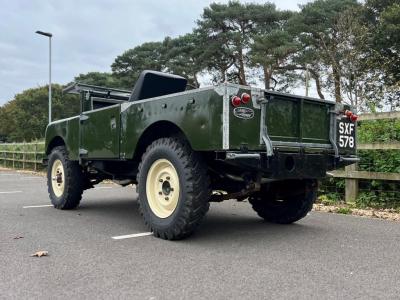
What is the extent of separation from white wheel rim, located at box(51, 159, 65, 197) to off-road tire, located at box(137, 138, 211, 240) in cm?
288

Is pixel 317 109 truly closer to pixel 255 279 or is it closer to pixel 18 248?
pixel 255 279

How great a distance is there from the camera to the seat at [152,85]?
5.67 m

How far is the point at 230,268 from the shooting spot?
360 centimetres

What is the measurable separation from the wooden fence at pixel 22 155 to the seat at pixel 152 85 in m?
14.4

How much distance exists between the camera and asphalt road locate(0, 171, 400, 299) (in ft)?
10.1

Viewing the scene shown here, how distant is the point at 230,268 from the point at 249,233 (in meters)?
1.56

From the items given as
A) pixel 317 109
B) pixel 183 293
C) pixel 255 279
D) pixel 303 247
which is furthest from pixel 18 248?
pixel 317 109

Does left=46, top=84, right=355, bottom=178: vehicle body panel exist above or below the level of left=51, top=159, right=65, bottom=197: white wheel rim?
above

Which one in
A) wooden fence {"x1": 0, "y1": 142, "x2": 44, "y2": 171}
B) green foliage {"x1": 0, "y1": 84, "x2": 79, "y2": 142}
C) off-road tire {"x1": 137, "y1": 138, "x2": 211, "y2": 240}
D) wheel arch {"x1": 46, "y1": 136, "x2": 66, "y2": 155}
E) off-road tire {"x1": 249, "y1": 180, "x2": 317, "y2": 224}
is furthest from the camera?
green foliage {"x1": 0, "y1": 84, "x2": 79, "y2": 142}

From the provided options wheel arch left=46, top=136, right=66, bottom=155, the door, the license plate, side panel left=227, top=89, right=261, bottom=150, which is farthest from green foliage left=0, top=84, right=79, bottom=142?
side panel left=227, top=89, right=261, bottom=150

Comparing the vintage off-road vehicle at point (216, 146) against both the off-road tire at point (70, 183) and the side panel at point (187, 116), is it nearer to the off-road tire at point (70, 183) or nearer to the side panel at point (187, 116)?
the side panel at point (187, 116)

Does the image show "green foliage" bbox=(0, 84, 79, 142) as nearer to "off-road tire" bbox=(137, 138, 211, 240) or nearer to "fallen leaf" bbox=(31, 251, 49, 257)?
"off-road tire" bbox=(137, 138, 211, 240)

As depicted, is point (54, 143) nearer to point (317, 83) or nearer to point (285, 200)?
point (285, 200)

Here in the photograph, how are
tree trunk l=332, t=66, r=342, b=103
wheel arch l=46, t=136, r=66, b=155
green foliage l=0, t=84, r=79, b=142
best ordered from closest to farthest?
wheel arch l=46, t=136, r=66, b=155 → tree trunk l=332, t=66, r=342, b=103 → green foliage l=0, t=84, r=79, b=142
